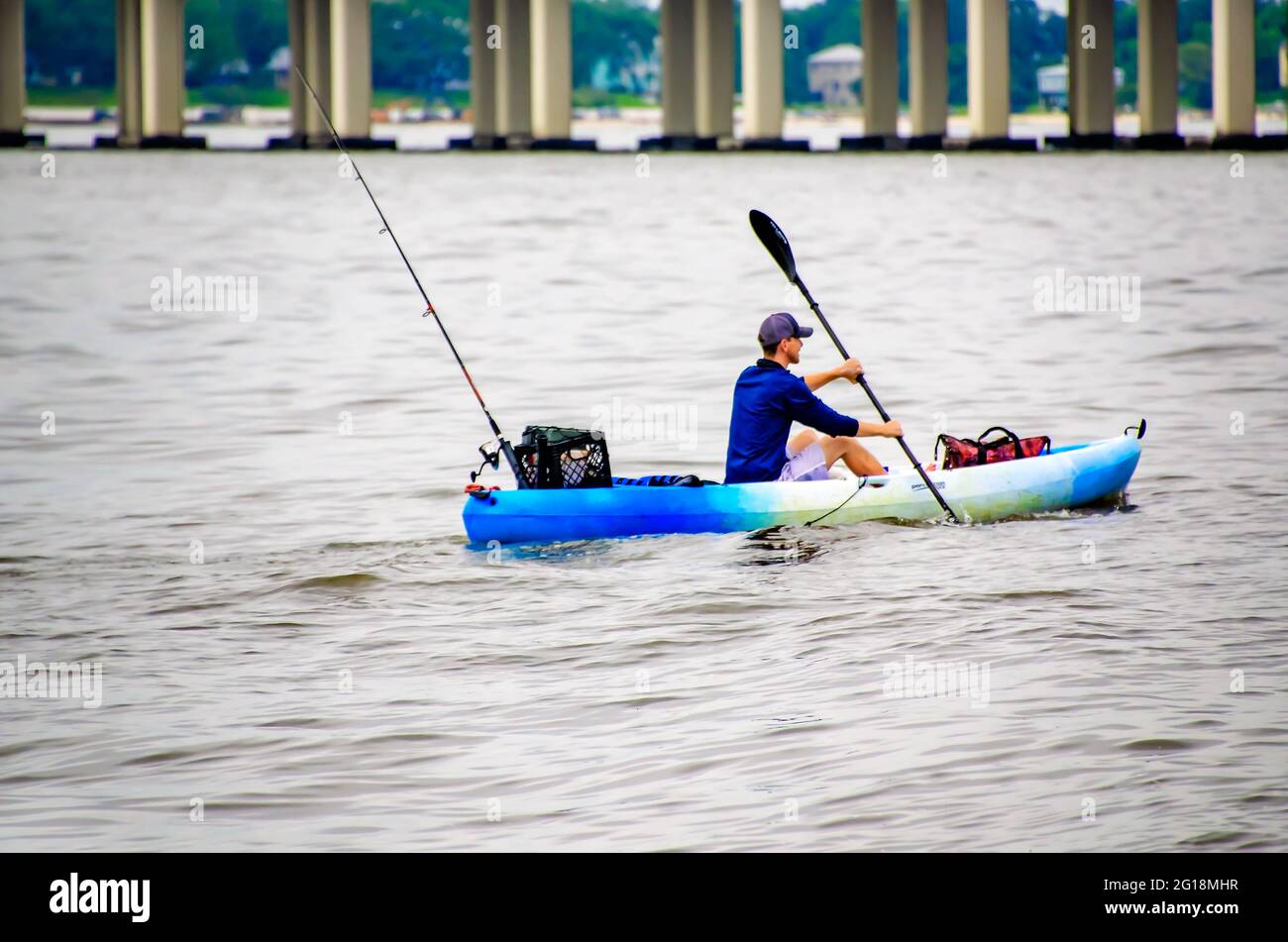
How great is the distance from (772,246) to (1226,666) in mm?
4730

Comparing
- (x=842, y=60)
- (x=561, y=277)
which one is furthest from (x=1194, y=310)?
(x=842, y=60)

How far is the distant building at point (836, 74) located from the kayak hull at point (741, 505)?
142 metres

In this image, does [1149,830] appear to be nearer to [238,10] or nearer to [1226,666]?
[1226,666]

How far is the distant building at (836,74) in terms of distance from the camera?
490 feet

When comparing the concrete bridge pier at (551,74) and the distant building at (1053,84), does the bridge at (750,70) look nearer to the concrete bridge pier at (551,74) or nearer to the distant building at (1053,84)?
the concrete bridge pier at (551,74)

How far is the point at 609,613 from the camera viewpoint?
8.83 metres

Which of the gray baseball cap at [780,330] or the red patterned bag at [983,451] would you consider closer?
the gray baseball cap at [780,330]

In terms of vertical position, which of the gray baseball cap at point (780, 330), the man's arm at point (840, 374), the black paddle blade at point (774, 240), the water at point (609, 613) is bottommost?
the water at point (609, 613)

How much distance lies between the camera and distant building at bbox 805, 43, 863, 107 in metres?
149

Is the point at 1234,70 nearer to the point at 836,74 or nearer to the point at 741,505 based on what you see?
the point at 741,505

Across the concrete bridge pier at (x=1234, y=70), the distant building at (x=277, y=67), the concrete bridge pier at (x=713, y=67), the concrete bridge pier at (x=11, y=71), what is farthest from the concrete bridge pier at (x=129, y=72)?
the distant building at (x=277, y=67)

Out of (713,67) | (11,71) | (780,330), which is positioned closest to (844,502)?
(780,330)

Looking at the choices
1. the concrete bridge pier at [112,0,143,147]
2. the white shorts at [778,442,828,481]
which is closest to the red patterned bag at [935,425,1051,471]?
the white shorts at [778,442,828,481]

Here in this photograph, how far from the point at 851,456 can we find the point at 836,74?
145 metres
